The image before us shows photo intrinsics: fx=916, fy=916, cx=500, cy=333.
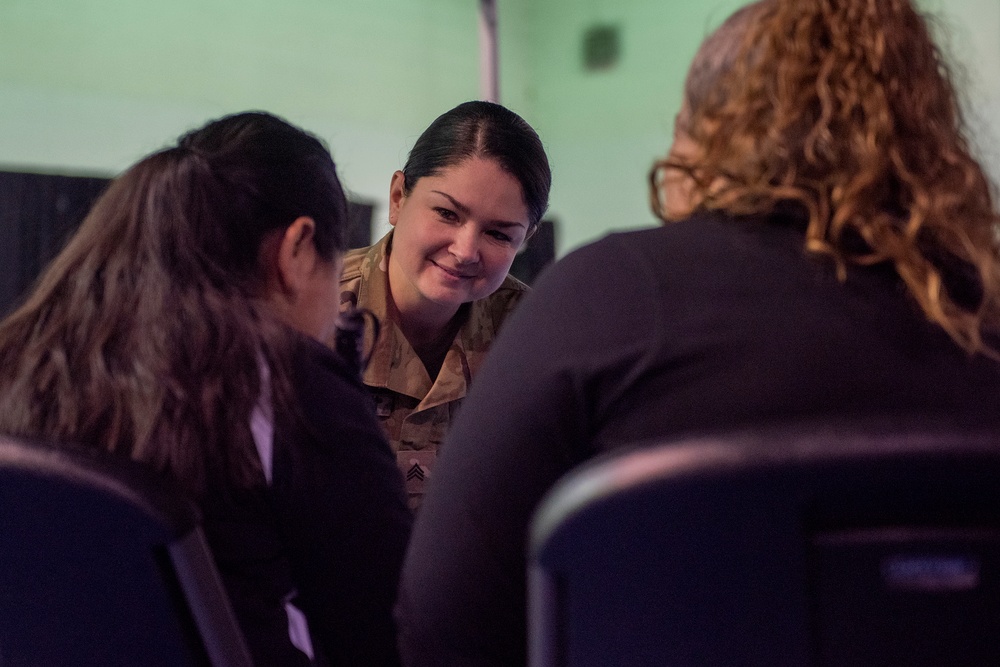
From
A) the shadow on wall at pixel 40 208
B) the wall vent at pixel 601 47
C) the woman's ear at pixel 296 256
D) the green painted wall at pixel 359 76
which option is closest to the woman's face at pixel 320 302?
the woman's ear at pixel 296 256

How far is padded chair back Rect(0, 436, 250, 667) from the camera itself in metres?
0.55

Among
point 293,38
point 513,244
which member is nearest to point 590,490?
point 513,244

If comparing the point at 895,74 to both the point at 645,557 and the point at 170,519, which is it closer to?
the point at 645,557

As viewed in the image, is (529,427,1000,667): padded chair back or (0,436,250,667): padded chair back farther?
(0,436,250,667): padded chair back

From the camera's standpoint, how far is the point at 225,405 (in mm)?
751

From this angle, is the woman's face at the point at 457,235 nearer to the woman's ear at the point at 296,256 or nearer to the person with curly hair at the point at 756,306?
the woman's ear at the point at 296,256

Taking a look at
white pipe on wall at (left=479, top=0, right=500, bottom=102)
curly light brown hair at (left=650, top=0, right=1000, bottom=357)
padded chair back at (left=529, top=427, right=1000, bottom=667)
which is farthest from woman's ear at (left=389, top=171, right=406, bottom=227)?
white pipe on wall at (left=479, top=0, right=500, bottom=102)

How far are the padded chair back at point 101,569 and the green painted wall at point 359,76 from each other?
1.83 meters

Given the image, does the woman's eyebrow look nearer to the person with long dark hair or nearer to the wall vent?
the person with long dark hair

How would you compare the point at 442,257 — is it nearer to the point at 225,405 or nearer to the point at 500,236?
the point at 500,236

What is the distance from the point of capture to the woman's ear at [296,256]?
893 mm

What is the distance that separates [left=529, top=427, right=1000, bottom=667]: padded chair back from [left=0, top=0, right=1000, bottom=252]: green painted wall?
6.64 ft

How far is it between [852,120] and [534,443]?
0.32m

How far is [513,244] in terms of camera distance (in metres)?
1.57
